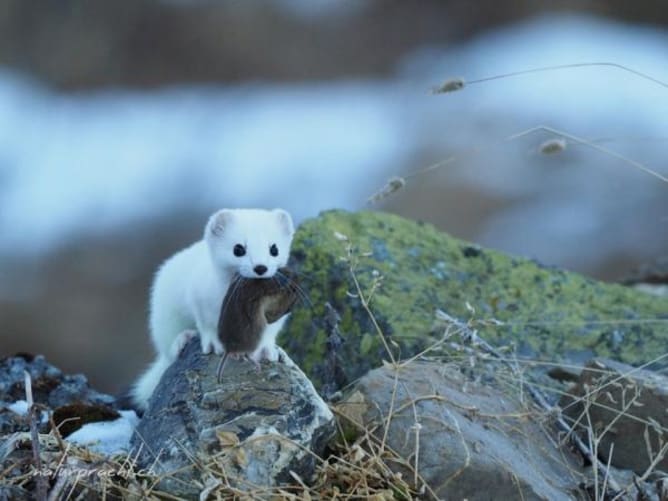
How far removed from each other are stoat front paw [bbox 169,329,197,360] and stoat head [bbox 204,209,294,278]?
15.4 inches

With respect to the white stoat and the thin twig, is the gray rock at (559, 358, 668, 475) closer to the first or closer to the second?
the white stoat

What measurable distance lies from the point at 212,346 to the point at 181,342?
29cm

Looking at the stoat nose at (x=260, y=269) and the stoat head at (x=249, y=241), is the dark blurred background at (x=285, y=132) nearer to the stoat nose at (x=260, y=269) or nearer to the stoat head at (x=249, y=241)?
the stoat head at (x=249, y=241)

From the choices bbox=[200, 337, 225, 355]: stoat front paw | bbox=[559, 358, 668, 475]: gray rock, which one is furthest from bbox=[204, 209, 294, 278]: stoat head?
bbox=[559, 358, 668, 475]: gray rock

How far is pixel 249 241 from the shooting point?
→ 3.56m

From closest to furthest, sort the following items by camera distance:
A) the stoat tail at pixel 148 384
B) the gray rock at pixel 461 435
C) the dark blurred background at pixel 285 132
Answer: the gray rock at pixel 461 435, the stoat tail at pixel 148 384, the dark blurred background at pixel 285 132

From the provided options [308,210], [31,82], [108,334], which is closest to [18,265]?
[108,334]

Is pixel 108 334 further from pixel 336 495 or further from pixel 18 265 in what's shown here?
pixel 336 495

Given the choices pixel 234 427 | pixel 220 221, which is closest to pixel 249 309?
pixel 220 221

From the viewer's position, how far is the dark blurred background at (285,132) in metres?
9.55

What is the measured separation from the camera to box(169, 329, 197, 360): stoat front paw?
3.96 m

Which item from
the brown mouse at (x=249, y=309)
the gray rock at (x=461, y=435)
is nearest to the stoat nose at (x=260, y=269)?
the brown mouse at (x=249, y=309)

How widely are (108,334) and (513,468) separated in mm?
5595

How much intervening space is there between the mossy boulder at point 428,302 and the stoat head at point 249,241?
578mm
